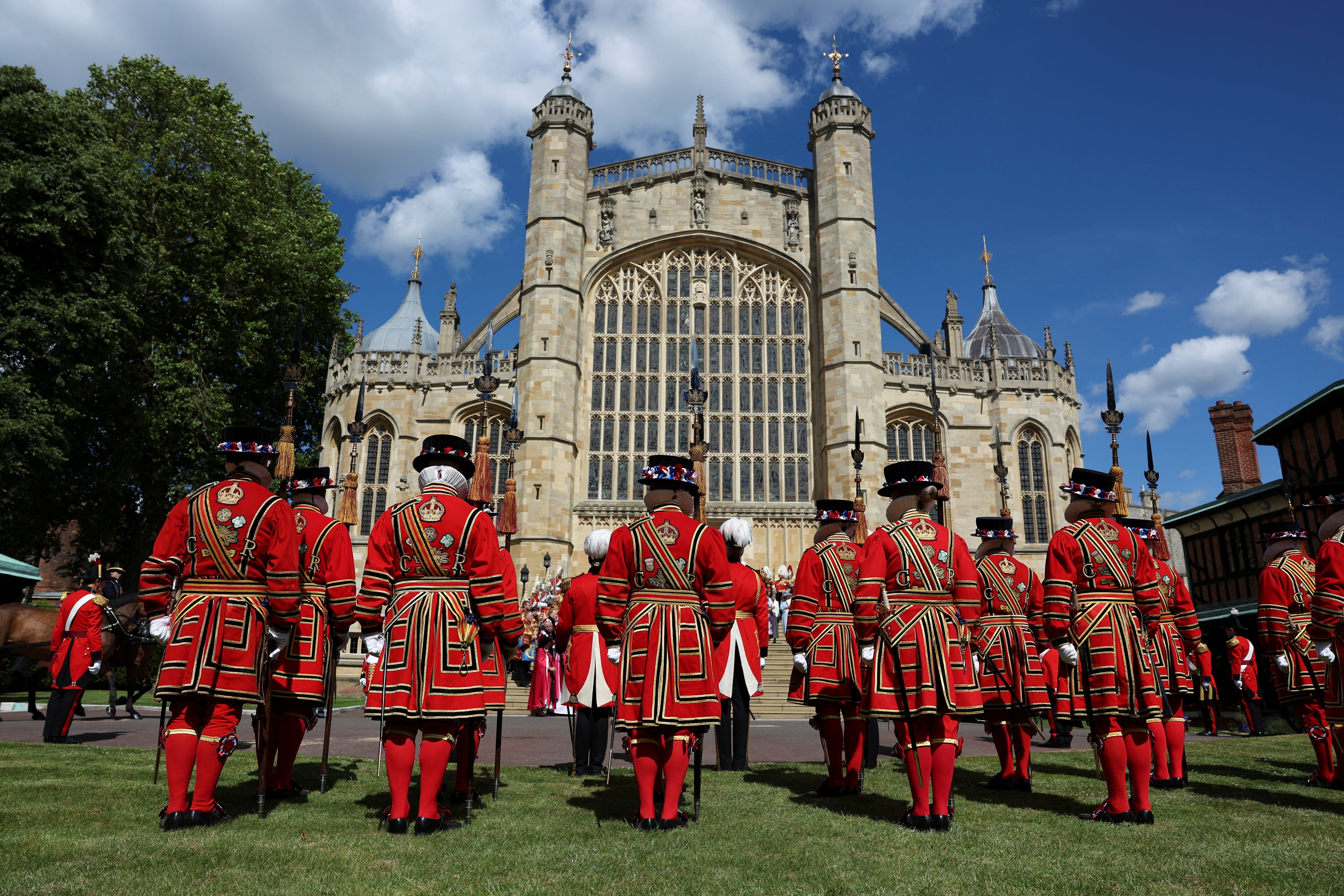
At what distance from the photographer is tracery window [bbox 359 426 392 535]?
27.0 metres

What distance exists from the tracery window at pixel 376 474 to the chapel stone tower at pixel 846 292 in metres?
14.4

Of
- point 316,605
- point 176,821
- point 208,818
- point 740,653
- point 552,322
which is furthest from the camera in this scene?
point 552,322

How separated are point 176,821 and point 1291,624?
27.4 ft

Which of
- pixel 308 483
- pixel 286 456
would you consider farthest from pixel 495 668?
pixel 286 456

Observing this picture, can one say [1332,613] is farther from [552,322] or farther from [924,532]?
[552,322]

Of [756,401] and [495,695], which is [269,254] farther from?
[495,695]

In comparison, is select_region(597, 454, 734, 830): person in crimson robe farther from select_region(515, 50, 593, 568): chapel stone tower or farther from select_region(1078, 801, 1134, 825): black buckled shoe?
select_region(515, 50, 593, 568): chapel stone tower

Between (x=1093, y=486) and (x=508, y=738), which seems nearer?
(x=1093, y=486)

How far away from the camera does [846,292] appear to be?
26.4 m

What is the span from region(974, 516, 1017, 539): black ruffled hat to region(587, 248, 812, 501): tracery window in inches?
740

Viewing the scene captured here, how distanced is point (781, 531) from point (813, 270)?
9.27 meters

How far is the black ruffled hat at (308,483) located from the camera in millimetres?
5938

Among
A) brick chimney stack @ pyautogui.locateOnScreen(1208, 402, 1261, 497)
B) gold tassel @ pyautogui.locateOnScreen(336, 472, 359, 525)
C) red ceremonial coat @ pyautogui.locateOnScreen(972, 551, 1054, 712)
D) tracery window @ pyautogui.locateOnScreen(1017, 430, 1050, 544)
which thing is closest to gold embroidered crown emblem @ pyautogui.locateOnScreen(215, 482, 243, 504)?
red ceremonial coat @ pyautogui.locateOnScreen(972, 551, 1054, 712)

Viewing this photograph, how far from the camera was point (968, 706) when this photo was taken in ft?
16.2
